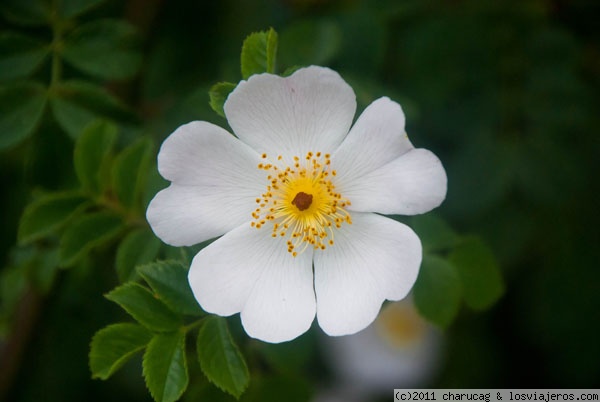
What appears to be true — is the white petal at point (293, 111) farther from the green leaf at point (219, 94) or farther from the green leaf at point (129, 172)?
the green leaf at point (129, 172)

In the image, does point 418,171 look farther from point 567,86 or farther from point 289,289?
point 567,86

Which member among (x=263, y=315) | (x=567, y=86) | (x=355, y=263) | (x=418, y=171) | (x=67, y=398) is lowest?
(x=67, y=398)

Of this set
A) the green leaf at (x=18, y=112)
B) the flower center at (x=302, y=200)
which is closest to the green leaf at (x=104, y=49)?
the green leaf at (x=18, y=112)

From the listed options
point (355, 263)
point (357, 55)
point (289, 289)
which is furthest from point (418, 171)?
point (357, 55)

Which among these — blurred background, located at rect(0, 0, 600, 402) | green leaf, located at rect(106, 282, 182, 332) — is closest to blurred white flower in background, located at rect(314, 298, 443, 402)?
blurred background, located at rect(0, 0, 600, 402)

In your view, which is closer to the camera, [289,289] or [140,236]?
[289,289]

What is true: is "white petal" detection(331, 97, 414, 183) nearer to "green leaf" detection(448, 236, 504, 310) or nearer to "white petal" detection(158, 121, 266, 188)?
"white petal" detection(158, 121, 266, 188)

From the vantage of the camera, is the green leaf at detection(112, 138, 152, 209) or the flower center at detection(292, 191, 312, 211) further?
the green leaf at detection(112, 138, 152, 209)
